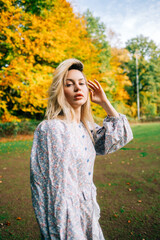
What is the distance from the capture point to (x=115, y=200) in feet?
12.7

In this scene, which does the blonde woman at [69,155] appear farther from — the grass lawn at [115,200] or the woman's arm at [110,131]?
the grass lawn at [115,200]

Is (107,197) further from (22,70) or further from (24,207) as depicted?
(22,70)

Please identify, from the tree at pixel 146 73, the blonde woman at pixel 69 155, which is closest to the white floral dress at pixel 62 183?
the blonde woman at pixel 69 155

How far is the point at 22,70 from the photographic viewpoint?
8.59 m

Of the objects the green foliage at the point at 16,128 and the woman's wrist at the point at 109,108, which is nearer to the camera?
the woman's wrist at the point at 109,108

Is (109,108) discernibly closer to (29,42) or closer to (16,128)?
(29,42)

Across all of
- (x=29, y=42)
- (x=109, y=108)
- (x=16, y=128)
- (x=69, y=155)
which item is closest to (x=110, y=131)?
(x=109, y=108)

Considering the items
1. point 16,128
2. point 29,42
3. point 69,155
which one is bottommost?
point 16,128

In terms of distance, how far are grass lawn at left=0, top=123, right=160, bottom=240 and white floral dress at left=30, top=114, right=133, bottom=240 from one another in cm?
201

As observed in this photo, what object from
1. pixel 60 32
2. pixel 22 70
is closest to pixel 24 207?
pixel 22 70

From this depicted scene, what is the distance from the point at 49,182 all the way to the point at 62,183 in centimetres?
8

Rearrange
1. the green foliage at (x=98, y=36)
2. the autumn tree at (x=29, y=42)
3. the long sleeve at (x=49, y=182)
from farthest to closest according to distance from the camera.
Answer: the green foliage at (x=98, y=36)
the autumn tree at (x=29, y=42)
the long sleeve at (x=49, y=182)

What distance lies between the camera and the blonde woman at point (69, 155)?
0.98 metres

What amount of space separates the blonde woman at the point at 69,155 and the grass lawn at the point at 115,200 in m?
2.03
